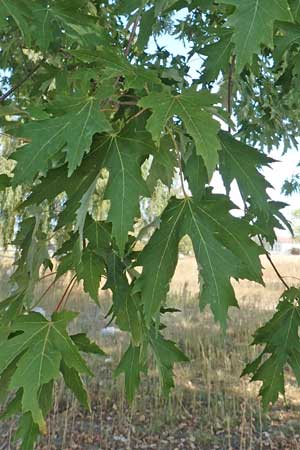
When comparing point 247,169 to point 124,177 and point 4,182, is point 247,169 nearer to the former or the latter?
point 124,177

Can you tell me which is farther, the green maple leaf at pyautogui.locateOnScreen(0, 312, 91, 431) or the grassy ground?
the grassy ground

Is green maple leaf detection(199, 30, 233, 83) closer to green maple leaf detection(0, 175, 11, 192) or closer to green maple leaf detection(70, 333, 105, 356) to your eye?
green maple leaf detection(0, 175, 11, 192)

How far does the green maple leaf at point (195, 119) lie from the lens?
65 cm

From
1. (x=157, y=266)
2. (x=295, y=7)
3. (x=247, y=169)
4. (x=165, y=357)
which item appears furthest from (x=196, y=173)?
(x=165, y=357)

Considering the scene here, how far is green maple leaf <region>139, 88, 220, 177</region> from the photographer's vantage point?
0.65m

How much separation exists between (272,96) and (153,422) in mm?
1672

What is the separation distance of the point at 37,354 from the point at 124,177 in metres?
0.29

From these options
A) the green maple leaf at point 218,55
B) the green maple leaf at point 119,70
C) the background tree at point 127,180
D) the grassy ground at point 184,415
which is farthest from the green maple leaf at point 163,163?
the grassy ground at point 184,415

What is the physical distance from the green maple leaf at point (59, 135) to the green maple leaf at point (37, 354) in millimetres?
237

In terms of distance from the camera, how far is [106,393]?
2885mm

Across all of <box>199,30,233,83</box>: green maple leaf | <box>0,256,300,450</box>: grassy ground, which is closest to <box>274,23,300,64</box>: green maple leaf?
<box>199,30,233,83</box>: green maple leaf

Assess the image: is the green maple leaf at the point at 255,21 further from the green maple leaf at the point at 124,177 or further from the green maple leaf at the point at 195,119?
the green maple leaf at the point at 124,177

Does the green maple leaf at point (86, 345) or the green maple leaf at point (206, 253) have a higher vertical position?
the green maple leaf at point (206, 253)

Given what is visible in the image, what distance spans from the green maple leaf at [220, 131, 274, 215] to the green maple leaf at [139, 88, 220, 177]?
0.17 meters
